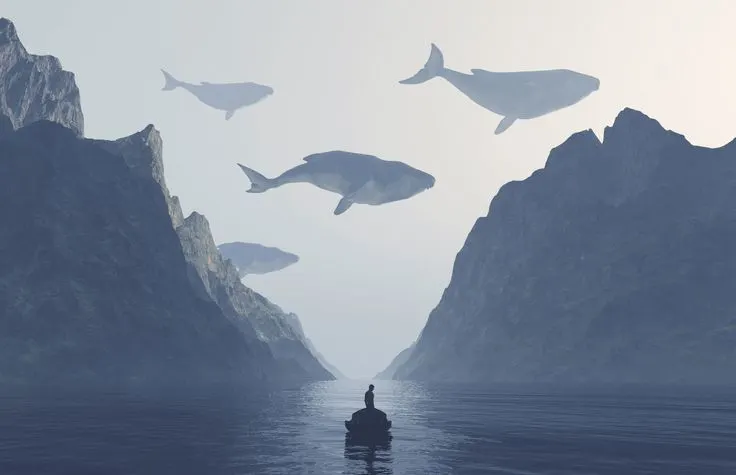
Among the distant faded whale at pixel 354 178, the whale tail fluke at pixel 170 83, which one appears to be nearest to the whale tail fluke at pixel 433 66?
the distant faded whale at pixel 354 178

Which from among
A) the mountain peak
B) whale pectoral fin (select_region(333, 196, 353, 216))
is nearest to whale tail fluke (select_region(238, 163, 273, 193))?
whale pectoral fin (select_region(333, 196, 353, 216))

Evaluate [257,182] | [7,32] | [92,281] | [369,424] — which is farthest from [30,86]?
[369,424]

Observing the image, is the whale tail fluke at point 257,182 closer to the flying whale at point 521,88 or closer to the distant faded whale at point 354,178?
the distant faded whale at point 354,178

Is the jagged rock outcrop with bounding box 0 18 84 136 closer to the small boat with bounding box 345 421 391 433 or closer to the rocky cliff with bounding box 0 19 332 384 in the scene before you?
the rocky cliff with bounding box 0 19 332 384

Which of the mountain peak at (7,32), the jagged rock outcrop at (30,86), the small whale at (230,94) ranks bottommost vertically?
the small whale at (230,94)

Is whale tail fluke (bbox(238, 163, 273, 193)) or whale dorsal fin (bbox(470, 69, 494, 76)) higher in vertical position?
whale dorsal fin (bbox(470, 69, 494, 76))

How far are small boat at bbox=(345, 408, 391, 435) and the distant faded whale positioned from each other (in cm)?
871

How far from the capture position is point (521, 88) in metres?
30.3

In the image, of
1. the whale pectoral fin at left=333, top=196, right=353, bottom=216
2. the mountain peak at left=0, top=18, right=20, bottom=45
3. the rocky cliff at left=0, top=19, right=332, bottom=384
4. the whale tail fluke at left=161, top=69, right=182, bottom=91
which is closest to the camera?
the whale pectoral fin at left=333, top=196, right=353, bottom=216

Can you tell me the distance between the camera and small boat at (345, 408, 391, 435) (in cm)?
2800

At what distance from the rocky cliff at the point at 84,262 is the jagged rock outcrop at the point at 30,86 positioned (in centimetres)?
24

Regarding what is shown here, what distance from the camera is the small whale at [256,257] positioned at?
582 ft

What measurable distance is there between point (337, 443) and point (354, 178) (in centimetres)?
1127

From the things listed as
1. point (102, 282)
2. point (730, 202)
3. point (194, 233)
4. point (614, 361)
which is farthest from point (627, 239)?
point (102, 282)
